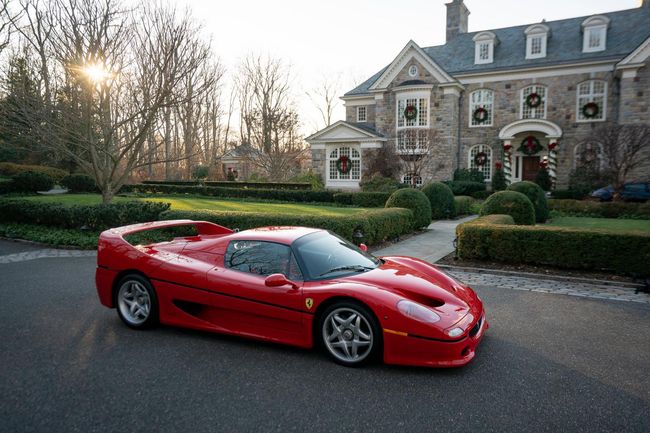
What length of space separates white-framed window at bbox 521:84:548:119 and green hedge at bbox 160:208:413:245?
2041 cm

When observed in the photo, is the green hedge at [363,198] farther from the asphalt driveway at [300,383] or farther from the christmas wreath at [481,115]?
the asphalt driveway at [300,383]

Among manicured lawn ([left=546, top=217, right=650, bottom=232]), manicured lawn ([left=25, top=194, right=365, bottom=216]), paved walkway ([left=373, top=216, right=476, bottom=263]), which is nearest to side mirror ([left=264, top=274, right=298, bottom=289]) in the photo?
paved walkway ([left=373, top=216, right=476, bottom=263])

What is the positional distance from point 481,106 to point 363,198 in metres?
14.0

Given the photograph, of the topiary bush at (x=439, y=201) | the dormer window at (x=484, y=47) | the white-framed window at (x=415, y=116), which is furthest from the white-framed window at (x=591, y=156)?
the topiary bush at (x=439, y=201)

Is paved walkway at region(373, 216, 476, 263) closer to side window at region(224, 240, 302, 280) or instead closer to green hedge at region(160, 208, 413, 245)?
green hedge at region(160, 208, 413, 245)

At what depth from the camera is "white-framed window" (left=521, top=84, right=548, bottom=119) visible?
94.5 feet

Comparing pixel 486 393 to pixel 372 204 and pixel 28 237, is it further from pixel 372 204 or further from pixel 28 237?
pixel 372 204

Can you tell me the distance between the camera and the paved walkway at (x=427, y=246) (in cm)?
1054

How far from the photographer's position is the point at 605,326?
5480 millimetres

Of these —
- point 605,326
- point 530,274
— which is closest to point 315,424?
point 605,326

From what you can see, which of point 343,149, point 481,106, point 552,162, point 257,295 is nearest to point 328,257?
point 257,295

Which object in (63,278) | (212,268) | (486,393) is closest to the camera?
(486,393)

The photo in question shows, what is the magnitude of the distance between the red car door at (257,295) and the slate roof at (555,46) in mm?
29561

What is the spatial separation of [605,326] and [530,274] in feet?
9.45
